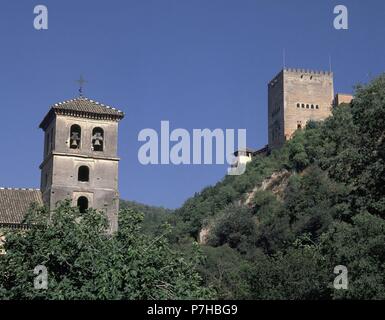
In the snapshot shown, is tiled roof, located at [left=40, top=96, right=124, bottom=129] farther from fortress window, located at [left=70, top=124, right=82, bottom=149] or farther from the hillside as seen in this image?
the hillside

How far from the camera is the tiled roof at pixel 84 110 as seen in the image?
1729 inches

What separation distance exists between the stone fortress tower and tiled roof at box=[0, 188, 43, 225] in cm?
6805

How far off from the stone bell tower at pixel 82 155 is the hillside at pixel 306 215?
7359 millimetres

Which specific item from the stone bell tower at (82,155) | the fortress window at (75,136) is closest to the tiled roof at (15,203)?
the stone bell tower at (82,155)

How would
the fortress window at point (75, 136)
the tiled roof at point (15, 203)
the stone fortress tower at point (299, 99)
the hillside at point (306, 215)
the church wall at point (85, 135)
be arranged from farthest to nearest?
the stone fortress tower at point (299, 99) < the fortress window at point (75, 136) < the church wall at point (85, 135) < the tiled roof at point (15, 203) < the hillside at point (306, 215)

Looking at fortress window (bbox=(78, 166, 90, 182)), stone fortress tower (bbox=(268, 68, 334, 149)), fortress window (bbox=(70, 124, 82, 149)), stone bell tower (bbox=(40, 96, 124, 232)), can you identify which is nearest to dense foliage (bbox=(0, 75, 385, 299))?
stone bell tower (bbox=(40, 96, 124, 232))

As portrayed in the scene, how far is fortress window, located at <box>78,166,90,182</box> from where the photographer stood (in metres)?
43.9

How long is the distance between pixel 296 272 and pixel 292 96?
6907 cm

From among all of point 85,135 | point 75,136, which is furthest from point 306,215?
point 75,136

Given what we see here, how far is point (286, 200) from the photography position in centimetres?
8725

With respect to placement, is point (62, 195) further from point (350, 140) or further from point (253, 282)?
point (350, 140)

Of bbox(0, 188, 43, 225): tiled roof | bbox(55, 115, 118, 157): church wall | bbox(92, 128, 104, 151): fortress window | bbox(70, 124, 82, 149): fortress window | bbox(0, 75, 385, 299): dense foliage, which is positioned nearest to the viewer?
bbox(0, 75, 385, 299): dense foliage

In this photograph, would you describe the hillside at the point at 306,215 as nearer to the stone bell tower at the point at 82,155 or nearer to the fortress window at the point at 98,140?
the stone bell tower at the point at 82,155
